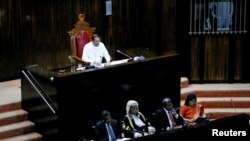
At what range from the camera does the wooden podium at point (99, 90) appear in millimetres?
10352

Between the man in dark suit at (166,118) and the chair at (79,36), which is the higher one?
the chair at (79,36)

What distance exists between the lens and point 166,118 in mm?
10453

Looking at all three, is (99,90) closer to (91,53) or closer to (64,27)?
(91,53)

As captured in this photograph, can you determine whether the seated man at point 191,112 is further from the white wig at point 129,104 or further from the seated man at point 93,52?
the seated man at point 93,52

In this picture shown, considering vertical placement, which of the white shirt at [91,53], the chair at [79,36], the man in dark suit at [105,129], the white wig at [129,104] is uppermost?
the chair at [79,36]

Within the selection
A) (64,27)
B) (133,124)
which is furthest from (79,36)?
(133,124)

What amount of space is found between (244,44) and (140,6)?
2139mm

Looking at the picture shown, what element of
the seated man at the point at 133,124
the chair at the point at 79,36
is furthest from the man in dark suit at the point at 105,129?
the chair at the point at 79,36

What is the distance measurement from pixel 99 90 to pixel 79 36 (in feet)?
4.99

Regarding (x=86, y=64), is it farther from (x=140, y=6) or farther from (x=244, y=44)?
(x=244, y=44)

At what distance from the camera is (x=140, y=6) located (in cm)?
1339

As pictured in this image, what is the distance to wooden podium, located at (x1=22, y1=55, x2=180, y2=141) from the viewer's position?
34.0 ft

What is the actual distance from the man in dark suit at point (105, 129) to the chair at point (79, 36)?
6.56 ft

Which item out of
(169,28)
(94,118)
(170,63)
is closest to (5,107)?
(94,118)
